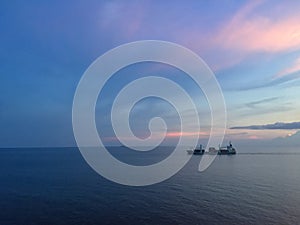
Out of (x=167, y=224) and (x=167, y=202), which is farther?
(x=167, y=202)

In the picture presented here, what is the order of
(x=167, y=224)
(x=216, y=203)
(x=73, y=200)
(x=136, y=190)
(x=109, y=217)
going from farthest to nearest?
1. (x=136, y=190)
2. (x=73, y=200)
3. (x=216, y=203)
4. (x=109, y=217)
5. (x=167, y=224)

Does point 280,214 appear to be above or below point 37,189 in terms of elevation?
below

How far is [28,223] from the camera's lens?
175 feet

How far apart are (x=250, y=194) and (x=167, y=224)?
114 feet

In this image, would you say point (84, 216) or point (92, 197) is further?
point (92, 197)

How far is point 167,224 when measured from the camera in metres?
52.5

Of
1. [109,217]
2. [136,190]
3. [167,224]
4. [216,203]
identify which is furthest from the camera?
[136,190]

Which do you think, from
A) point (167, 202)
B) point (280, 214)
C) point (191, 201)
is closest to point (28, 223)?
point (167, 202)

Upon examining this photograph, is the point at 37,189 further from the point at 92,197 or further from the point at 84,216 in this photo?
the point at 84,216

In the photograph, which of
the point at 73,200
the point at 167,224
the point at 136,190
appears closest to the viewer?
the point at 167,224

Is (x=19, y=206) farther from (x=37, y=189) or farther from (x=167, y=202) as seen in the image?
(x=167, y=202)

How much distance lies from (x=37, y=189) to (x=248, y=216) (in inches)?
2633

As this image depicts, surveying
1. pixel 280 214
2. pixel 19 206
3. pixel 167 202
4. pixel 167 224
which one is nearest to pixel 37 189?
pixel 19 206

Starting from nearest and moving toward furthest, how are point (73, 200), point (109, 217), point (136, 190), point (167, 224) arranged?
point (167, 224)
point (109, 217)
point (73, 200)
point (136, 190)
